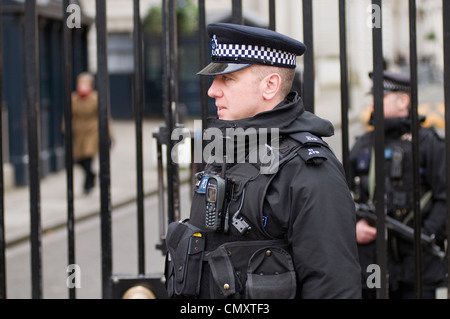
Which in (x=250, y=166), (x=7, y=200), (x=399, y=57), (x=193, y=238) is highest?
(x=399, y=57)

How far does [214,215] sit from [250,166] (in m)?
0.20

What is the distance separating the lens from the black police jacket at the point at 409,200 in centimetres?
448

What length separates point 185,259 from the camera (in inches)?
95.3

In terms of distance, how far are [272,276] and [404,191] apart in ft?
8.39

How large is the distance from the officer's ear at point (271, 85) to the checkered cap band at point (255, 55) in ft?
0.15

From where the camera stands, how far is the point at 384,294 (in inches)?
131

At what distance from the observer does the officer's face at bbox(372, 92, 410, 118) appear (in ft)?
15.4

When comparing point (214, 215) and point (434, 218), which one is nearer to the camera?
point (214, 215)

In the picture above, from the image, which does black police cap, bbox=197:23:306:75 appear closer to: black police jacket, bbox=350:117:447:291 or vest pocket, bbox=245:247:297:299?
vest pocket, bbox=245:247:297:299

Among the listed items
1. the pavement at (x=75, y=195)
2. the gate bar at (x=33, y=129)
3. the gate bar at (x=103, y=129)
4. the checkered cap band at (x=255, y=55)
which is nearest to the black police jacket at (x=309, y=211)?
the checkered cap band at (x=255, y=55)

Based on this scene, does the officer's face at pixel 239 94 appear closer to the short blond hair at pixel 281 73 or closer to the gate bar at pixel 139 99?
the short blond hair at pixel 281 73
